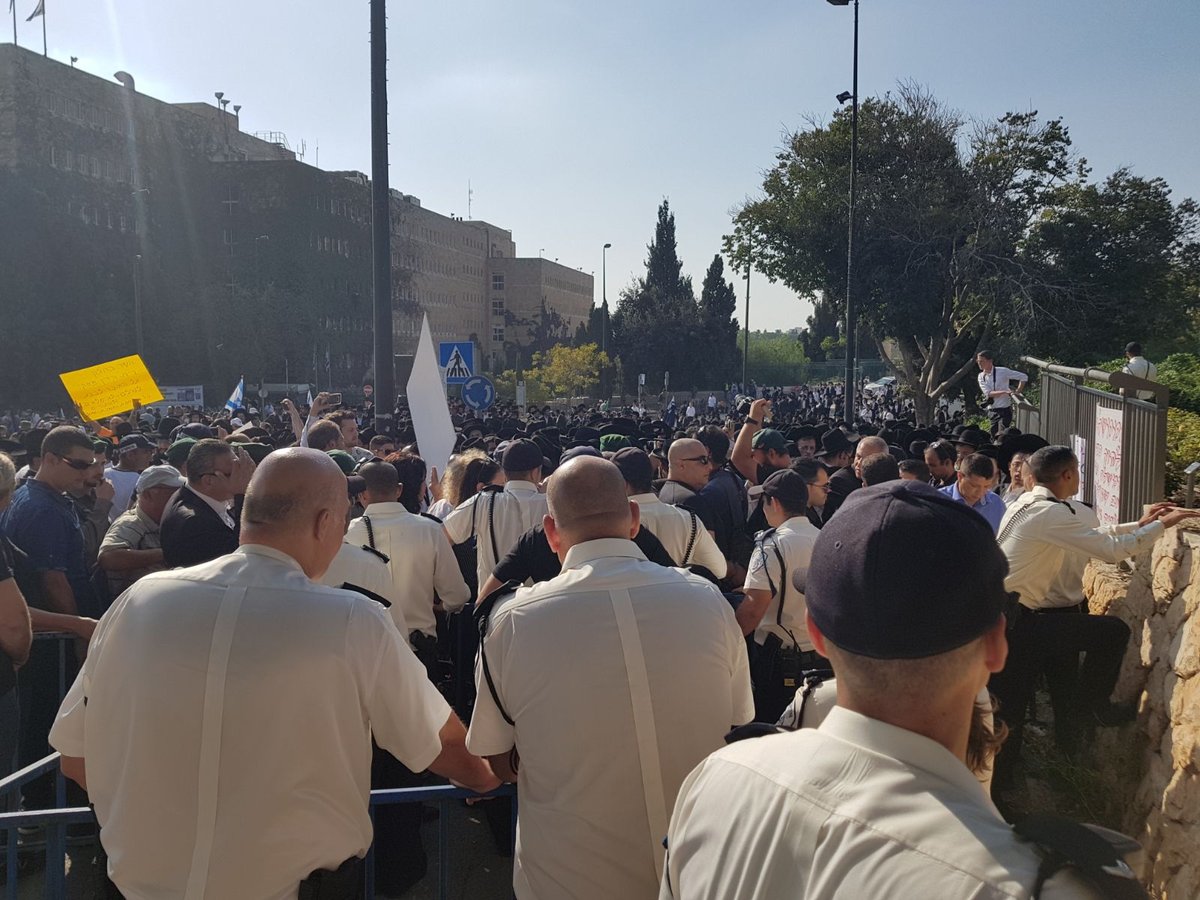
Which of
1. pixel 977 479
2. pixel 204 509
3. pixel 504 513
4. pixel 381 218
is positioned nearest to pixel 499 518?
pixel 504 513

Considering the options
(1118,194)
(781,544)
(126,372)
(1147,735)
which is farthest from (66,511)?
(1118,194)

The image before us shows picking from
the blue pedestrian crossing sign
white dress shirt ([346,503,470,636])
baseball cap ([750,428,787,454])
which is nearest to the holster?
white dress shirt ([346,503,470,636])

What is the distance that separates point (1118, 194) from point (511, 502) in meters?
26.1

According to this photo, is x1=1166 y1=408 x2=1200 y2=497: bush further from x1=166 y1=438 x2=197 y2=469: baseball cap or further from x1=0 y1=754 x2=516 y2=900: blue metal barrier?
x1=166 y1=438 x2=197 y2=469: baseball cap

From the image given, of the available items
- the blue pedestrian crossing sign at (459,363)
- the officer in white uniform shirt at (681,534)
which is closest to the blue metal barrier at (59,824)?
the officer in white uniform shirt at (681,534)

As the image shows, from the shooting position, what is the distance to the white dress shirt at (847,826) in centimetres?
124

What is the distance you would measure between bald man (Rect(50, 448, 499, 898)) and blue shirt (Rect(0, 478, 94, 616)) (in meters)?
3.22

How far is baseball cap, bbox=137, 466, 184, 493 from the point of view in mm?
5781

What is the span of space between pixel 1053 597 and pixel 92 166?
66182 millimetres

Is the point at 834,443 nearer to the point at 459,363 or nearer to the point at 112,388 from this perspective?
the point at 459,363

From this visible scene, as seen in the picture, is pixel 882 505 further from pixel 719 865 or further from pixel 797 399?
pixel 797 399

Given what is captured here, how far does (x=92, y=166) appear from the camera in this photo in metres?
59.7

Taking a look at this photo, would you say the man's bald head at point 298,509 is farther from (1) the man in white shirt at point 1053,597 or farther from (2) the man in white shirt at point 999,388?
(2) the man in white shirt at point 999,388

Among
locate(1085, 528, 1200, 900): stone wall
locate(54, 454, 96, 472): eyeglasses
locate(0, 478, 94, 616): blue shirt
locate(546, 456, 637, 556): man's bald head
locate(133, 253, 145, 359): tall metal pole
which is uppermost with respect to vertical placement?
locate(133, 253, 145, 359): tall metal pole
